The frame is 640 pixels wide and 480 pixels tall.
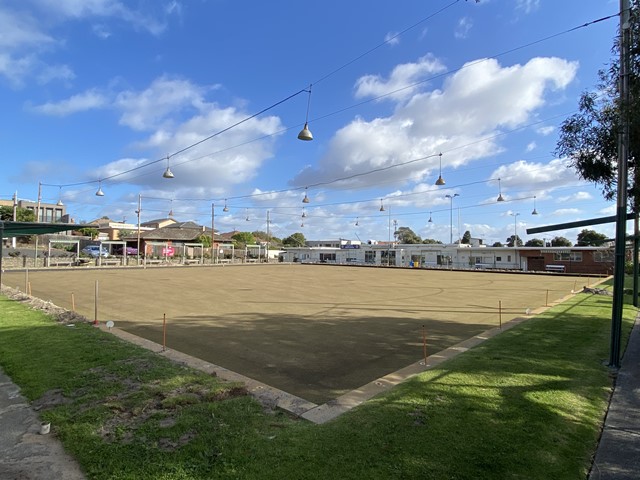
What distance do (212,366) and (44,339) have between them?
152 inches

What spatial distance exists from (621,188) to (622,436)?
4.67m

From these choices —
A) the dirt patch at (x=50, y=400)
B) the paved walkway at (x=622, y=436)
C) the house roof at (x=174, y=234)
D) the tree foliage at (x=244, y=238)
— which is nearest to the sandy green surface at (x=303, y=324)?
the dirt patch at (x=50, y=400)

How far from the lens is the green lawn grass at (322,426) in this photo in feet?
11.4

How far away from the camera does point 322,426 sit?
171 inches

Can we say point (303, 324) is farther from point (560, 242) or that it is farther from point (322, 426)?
point (560, 242)

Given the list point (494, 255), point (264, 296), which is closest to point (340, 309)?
point (264, 296)

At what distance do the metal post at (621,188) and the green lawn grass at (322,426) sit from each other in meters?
0.63

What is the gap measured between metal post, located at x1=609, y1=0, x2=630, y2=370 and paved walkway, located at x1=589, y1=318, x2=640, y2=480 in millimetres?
642

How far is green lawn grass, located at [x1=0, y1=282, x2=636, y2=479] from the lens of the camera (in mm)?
3486

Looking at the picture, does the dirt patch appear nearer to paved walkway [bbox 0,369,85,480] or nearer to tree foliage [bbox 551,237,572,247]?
paved walkway [bbox 0,369,85,480]

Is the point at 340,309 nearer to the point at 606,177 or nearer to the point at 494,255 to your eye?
the point at 606,177

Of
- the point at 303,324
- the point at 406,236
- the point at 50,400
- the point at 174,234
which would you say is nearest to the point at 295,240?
the point at 406,236

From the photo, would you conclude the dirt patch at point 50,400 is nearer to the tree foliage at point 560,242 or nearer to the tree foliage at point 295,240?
the tree foliage at point 560,242

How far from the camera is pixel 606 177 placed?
815 cm
